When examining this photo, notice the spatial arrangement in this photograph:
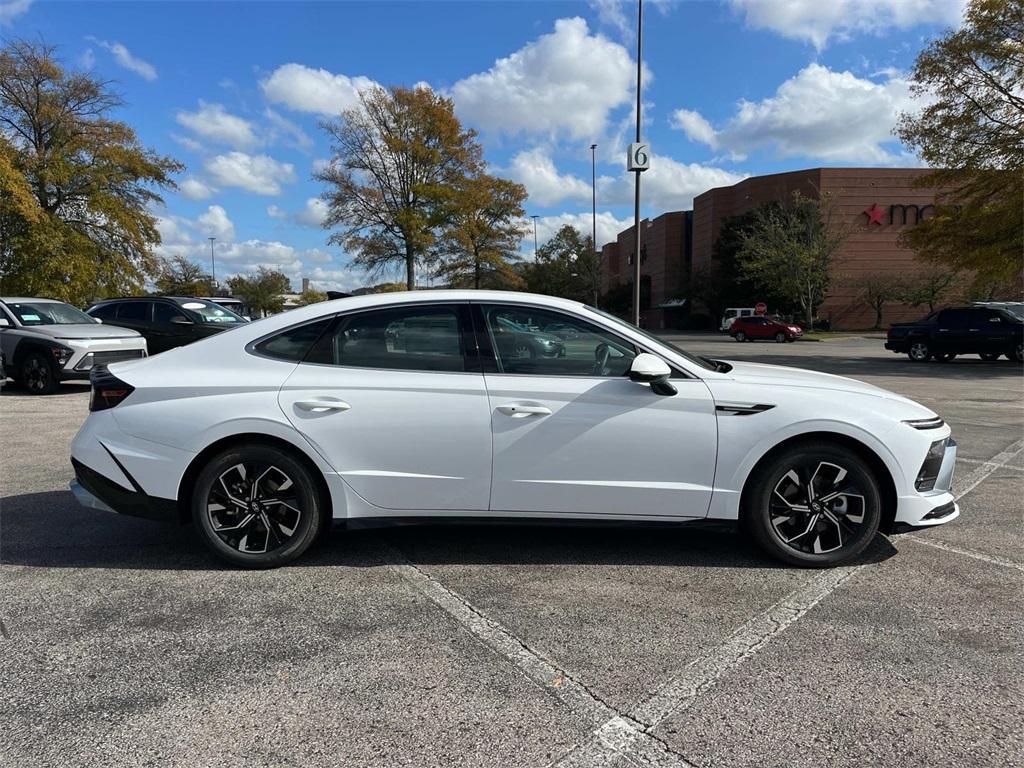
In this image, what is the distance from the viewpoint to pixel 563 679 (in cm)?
276

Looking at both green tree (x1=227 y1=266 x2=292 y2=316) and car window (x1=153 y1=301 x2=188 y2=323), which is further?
green tree (x1=227 y1=266 x2=292 y2=316)

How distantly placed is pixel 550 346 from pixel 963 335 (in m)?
22.7

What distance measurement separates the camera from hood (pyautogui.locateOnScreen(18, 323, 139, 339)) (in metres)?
11.0

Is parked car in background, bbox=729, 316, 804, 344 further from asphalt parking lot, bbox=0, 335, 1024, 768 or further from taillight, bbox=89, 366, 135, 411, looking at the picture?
taillight, bbox=89, 366, 135, 411

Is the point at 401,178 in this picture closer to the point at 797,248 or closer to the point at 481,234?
the point at 481,234

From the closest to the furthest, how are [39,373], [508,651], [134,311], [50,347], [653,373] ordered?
[508,651] < [653,373] < [50,347] < [39,373] < [134,311]

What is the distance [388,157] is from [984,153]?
2288 cm

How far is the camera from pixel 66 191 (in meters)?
27.9

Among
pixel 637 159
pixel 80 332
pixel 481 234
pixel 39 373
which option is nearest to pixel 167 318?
pixel 80 332

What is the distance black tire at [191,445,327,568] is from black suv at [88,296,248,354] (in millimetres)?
12074

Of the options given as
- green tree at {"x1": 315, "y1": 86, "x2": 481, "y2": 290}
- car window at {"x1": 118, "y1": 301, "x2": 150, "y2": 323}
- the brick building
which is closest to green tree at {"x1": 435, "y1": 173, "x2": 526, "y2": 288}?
green tree at {"x1": 315, "y1": 86, "x2": 481, "y2": 290}

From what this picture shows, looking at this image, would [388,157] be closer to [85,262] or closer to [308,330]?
[85,262]

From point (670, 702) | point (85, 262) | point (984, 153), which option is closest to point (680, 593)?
point (670, 702)

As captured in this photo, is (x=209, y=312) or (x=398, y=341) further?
(x=209, y=312)
